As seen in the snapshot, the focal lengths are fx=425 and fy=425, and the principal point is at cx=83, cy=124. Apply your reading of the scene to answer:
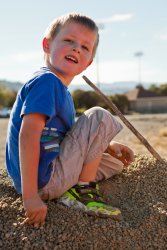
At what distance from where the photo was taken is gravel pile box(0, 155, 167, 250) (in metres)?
2.35

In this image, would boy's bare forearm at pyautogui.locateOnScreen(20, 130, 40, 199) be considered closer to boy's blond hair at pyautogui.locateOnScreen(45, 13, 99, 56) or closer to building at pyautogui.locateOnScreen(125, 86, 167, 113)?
boy's blond hair at pyautogui.locateOnScreen(45, 13, 99, 56)

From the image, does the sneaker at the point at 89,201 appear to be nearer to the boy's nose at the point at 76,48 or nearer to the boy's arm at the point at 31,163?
the boy's arm at the point at 31,163

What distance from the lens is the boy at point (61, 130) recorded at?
7.76 feet

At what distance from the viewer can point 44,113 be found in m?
2.34

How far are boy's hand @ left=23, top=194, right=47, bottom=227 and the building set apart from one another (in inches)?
1870

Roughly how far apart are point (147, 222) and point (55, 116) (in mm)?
857

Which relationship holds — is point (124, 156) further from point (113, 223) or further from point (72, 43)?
point (72, 43)

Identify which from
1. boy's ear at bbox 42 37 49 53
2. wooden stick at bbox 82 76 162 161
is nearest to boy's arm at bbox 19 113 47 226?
boy's ear at bbox 42 37 49 53

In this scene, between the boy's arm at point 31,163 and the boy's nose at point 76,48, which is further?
the boy's nose at point 76,48

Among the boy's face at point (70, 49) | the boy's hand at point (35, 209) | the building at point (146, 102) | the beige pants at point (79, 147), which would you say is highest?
the boy's face at point (70, 49)

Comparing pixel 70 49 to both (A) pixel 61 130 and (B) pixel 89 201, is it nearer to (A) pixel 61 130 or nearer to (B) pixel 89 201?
(A) pixel 61 130

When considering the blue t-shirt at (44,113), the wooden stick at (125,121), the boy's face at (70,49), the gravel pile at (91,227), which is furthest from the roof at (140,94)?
the blue t-shirt at (44,113)

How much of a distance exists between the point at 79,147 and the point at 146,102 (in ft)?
166

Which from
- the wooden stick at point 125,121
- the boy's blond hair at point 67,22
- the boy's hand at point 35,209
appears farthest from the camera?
the wooden stick at point 125,121
